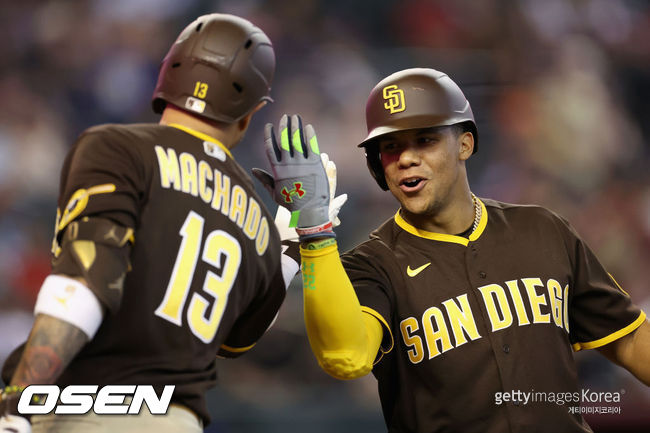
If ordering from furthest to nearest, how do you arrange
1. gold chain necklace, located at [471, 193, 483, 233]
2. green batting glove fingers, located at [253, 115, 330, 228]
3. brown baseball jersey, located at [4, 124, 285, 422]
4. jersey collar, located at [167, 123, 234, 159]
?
gold chain necklace, located at [471, 193, 483, 233] → green batting glove fingers, located at [253, 115, 330, 228] → jersey collar, located at [167, 123, 234, 159] → brown baseball jersey, located at [4, 124, 285, 422]

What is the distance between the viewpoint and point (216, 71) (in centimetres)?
234

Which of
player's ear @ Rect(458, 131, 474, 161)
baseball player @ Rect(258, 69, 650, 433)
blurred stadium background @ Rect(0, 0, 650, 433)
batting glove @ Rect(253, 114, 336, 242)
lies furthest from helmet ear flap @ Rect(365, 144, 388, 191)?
blurred stadium background @ Rect(0, 0, 650, 433)

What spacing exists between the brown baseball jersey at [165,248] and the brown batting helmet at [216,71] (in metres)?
0.12

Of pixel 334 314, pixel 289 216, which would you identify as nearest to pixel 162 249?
pixel 334 314

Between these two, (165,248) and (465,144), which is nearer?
(165,248)

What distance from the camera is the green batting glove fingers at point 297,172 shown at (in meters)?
2.66

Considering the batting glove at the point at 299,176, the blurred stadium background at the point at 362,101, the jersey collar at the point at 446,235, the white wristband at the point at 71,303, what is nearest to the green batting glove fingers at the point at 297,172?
the batting glove at the point at 299,176

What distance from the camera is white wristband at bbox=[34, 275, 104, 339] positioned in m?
1.80

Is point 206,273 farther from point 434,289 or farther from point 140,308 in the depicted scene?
point 434,289

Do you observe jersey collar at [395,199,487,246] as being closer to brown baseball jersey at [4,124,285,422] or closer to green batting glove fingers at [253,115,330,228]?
green batting glove fingers at [253,115,330,228]

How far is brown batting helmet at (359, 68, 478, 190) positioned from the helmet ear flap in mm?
22

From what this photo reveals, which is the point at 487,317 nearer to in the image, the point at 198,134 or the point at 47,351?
the point at 198,134

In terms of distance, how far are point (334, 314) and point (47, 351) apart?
1164mm

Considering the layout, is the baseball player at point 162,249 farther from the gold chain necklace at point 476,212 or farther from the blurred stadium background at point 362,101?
the blurred stadium background at point 362,101
